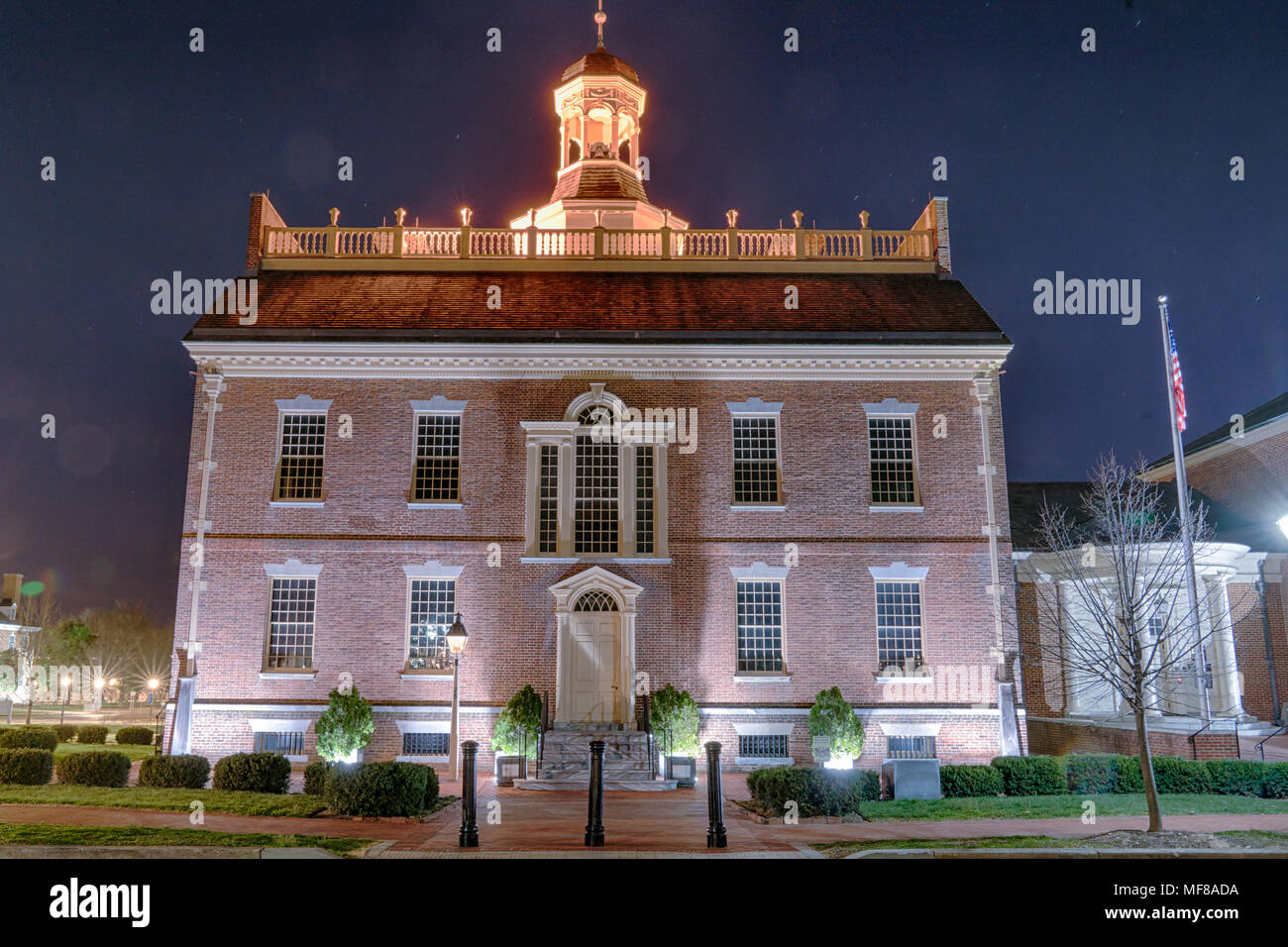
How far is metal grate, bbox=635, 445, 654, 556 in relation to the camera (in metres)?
23.1

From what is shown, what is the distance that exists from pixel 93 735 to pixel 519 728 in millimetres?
15206

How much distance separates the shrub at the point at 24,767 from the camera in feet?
55.6

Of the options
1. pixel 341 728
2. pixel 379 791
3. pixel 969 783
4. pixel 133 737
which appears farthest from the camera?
pixel 133 737

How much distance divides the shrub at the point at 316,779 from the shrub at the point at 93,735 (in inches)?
593

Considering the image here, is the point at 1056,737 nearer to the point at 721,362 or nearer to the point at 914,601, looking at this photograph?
the point at 914,601

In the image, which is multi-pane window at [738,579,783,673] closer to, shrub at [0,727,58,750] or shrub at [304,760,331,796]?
shrub at [304,760,331,796]

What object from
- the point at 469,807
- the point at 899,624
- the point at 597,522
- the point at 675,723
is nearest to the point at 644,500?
the point at 597,522

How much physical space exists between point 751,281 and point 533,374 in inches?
262

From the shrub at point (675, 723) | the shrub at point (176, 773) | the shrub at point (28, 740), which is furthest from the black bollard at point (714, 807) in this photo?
the shrub at point (28, 740)

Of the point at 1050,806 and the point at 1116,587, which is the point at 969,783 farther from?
the point at 1116,587

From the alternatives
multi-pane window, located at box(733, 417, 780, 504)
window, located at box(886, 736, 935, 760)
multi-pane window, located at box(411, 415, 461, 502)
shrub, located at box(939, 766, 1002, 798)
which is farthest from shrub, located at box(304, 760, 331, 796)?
window, located at box(886, 736, 935, 760)

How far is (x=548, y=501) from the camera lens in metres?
23.2
